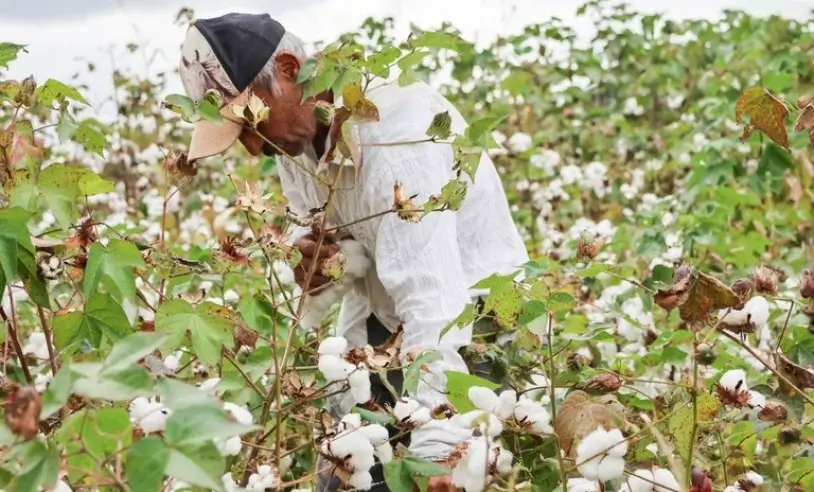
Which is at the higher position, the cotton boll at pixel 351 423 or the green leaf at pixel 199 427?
the green leaf at pixel 199 427

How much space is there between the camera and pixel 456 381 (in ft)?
4.25

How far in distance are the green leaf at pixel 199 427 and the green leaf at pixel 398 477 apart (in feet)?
1.37

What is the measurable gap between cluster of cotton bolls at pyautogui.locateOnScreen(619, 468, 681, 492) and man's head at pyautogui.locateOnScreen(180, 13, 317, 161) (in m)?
0.71

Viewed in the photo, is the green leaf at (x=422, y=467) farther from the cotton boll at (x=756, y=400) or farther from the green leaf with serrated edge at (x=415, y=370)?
the cotton boll at (x=756, y=400)

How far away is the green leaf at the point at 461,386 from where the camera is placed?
129 centimetres

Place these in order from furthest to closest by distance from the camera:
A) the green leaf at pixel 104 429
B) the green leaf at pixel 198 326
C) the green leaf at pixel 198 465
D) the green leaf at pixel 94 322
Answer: the green leaf at pixel 94 322 → the green leaf at pixel 198 326 → the green leaf at pixel 104 429 → the green leaf at pixel 198 465

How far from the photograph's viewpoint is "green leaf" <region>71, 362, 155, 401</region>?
822 millimetres

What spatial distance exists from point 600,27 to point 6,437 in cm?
512

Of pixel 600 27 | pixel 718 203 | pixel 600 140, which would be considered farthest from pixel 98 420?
pixel 600 27

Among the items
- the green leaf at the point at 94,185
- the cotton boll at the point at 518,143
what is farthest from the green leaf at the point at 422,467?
the cotton boll at the point at 518,143

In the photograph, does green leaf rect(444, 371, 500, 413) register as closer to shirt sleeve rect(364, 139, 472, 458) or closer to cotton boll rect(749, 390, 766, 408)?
shirt sleeve rect(364, 139, 472, 458)

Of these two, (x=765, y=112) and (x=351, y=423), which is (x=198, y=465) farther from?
(x=765, y=112)

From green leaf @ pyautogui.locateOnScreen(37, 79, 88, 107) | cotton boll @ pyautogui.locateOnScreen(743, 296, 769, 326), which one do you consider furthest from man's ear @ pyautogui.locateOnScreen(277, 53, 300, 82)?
cotton boll @ pyautogui.locateOnScreen(743, 296, 769, 326)

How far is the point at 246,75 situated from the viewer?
167cm
